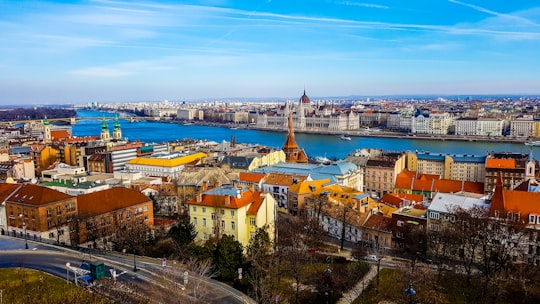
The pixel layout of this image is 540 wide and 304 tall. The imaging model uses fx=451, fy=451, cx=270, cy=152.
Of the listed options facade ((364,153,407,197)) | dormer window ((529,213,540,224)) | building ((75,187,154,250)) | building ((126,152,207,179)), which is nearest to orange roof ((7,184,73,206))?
building ((75,187,154,250))

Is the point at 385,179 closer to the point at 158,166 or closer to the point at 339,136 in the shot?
the point at 158,166

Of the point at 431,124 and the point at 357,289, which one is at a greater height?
the point at 431,124

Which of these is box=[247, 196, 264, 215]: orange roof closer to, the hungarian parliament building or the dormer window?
the dormer window

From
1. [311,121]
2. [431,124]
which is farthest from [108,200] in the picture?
[311,121]

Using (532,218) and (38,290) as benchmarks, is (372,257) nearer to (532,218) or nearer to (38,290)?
(532,218)

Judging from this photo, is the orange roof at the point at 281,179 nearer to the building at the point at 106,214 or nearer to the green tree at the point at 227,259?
the building at the point at 106,214

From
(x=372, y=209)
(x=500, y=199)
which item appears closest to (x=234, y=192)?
(x=372, y=209)
